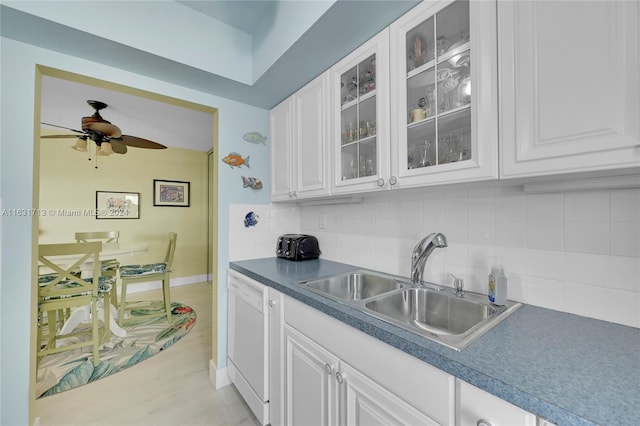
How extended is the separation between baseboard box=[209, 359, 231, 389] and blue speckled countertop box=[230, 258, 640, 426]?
140 centimetres

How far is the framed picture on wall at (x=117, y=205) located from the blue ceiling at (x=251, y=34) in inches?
119

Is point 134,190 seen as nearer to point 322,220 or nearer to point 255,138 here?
point 255,138

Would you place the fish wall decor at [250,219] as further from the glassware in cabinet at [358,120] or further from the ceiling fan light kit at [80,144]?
the ceiling fan light kit at [80,144]

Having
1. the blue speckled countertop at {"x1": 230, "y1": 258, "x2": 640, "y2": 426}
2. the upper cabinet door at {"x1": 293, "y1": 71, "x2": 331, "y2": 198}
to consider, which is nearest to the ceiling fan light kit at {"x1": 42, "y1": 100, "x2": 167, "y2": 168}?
the upper cabinet door at {"x1": 293, "y1": 71, "x2": 331, "y2": 198}

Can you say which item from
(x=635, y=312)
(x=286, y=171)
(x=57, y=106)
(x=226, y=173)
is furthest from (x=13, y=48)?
(x=635, y=312)

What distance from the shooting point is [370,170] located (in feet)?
4.48

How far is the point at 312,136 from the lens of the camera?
1680 mm

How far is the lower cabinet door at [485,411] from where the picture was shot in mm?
563

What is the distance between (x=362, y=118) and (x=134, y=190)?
407 centimetres

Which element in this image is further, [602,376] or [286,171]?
[286,171]

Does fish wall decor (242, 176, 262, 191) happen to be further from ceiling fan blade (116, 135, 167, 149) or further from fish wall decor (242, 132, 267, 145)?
ceiling fan blade (116, 135, 167, 149)

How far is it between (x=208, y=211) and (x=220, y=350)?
10.8 feet

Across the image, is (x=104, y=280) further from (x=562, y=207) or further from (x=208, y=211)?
(x=562, y=207)

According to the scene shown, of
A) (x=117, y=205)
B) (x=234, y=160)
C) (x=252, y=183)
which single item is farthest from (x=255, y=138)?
(x=117, y=205)
